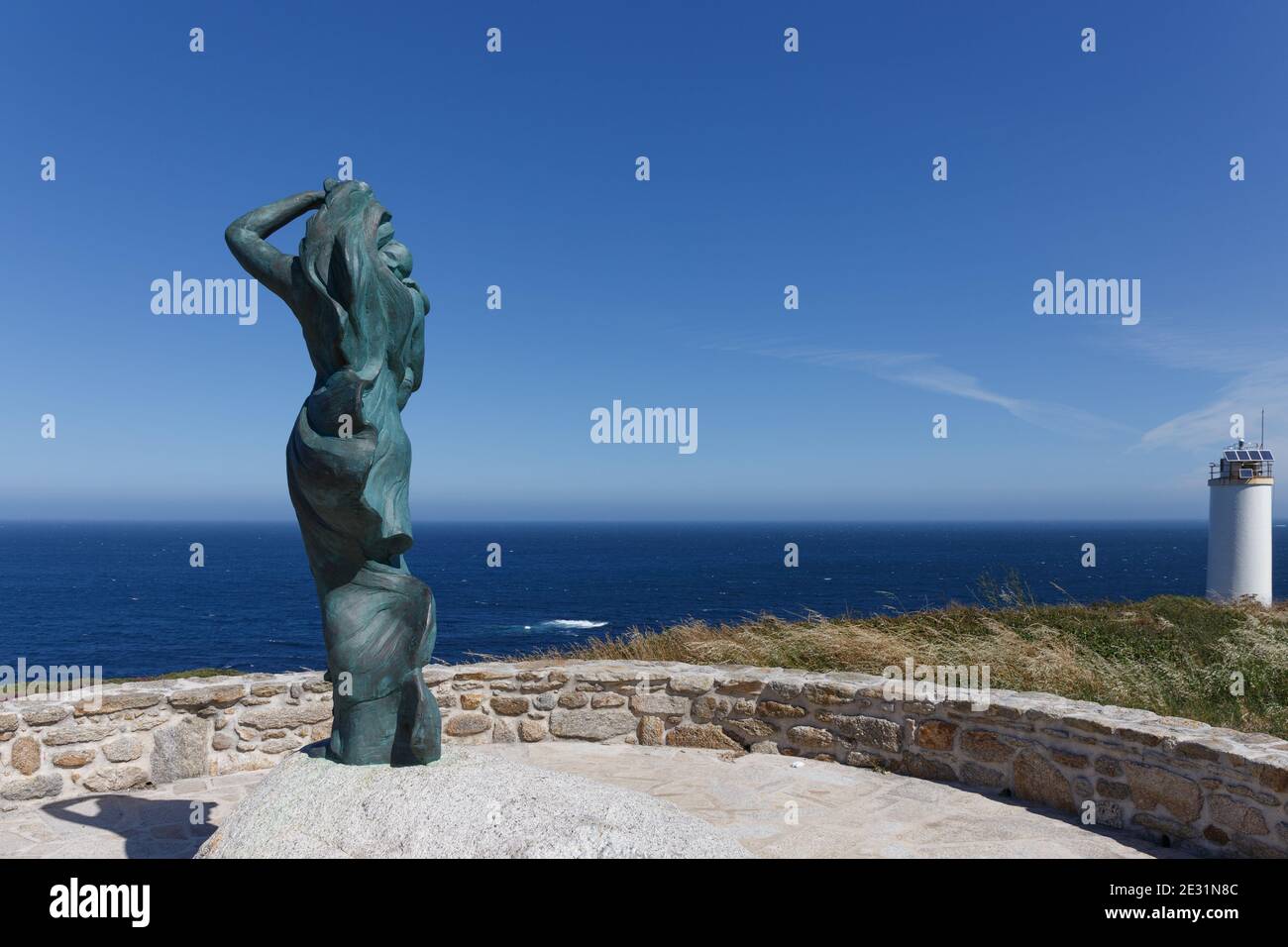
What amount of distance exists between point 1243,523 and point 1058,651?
1725cm

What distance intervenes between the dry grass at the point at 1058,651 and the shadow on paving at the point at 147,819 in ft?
13.2

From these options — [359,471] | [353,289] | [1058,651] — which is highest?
[353,289]

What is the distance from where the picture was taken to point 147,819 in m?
5.03

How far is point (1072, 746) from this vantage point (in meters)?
5.05

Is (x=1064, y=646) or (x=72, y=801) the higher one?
(x=1064, y=646)

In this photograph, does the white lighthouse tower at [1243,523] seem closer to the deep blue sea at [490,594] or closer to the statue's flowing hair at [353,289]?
the deep blue sea at [490,594]

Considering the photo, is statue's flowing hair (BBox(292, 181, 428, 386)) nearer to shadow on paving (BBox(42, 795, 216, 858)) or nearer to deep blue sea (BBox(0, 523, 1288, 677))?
shadow on paving (BBox(42, 795, 216, 858))

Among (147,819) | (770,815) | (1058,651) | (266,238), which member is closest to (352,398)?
(266,238)

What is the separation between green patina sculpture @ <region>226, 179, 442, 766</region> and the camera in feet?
11.9

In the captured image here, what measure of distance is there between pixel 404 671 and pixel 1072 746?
4315mm

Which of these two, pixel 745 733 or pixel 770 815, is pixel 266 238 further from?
pixel 745 733

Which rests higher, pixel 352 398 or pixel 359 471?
pixel 352 398
